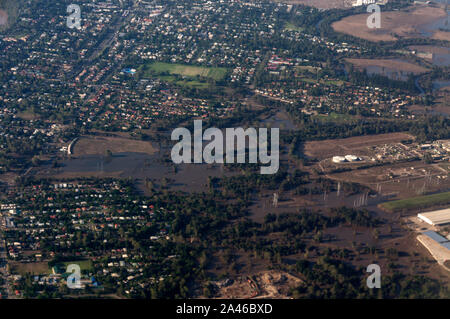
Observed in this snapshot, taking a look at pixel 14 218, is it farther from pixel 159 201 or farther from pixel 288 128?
pixel 288 128

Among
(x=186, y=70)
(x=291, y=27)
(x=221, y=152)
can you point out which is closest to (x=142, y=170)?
(x=221, y=152)

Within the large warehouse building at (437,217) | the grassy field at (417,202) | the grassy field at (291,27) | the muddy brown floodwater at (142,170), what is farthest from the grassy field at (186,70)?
the large warehouse building at (437,217)

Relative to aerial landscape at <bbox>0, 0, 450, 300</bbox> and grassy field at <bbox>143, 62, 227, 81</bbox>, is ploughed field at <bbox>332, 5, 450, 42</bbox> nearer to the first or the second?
aerial landscape at <bbox>0, 0, 450, 300</bbox>

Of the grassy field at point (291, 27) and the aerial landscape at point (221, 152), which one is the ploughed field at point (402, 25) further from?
the grassy field at point (291, 27)

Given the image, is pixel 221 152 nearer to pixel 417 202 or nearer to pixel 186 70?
pixel 417 202

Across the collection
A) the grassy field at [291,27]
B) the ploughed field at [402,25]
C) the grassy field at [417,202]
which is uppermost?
the grassy field at [291,27]
